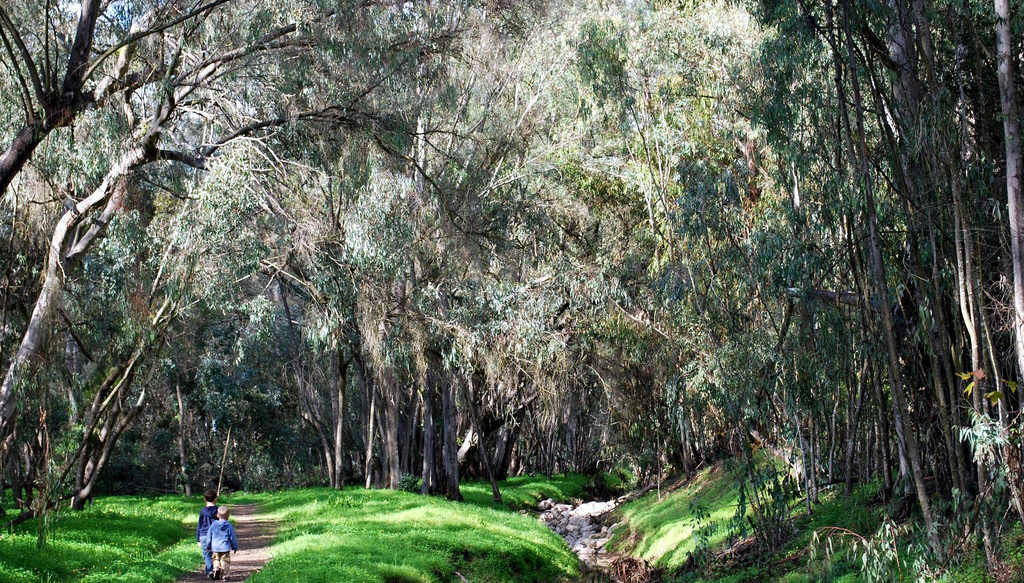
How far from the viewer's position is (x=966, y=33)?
8602 millimetres

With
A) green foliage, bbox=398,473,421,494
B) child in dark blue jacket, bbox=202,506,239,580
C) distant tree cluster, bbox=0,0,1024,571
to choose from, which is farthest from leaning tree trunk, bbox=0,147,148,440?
green foliage, bbox=398,473,421,494

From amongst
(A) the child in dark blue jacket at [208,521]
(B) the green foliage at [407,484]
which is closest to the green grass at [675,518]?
(B) the green foliage at [407,484]

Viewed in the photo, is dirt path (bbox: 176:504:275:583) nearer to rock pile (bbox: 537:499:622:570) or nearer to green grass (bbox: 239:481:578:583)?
green grass (bbox: 239:481:578:583)

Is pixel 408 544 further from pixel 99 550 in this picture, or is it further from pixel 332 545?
pixel 99 550

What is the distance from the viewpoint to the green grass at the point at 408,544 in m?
11.3

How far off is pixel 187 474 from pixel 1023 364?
2697 cm

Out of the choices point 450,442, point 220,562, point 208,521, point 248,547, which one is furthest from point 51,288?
point 450,442

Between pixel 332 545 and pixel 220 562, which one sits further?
pixel 332 545

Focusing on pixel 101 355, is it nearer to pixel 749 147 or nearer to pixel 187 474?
pixel 187 474

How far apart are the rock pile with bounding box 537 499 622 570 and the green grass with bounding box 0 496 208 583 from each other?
829 centimetres

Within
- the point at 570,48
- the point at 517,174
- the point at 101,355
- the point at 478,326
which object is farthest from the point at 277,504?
the point at 570,48

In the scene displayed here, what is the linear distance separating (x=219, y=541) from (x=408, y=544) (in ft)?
11.2

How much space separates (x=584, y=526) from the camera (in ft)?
83.0

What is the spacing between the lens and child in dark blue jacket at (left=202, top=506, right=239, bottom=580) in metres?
10.7
